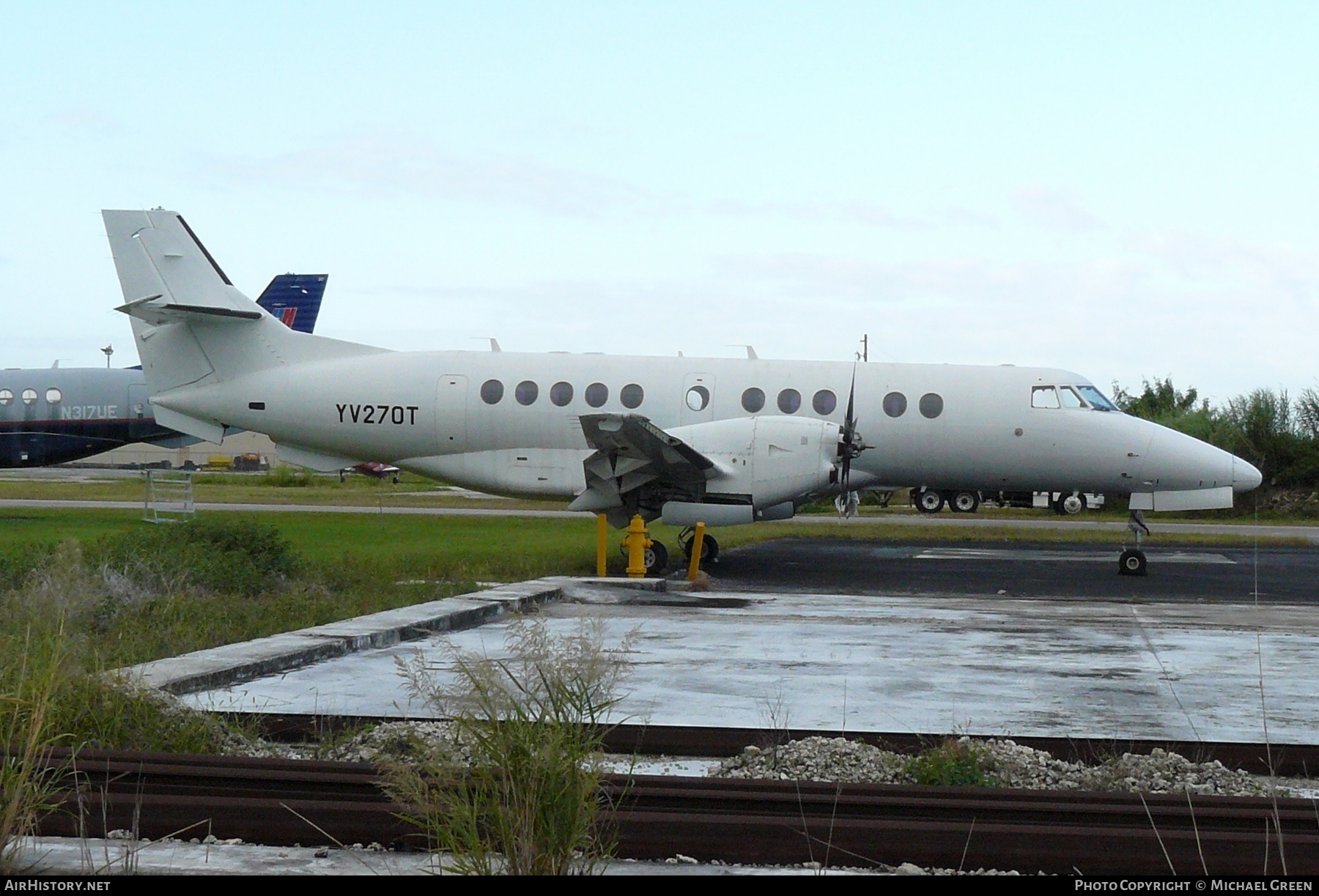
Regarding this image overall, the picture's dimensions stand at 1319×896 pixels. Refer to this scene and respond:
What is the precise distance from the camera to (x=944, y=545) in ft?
88.1

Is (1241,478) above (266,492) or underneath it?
above

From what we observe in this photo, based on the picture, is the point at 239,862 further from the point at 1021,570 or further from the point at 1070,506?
the point at 1070,506

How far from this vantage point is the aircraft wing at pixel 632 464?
17641mm

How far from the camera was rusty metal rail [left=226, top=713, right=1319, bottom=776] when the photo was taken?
634 centimetres

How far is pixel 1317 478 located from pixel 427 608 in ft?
138

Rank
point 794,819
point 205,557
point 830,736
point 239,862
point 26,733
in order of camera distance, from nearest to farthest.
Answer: point 239,862 → point 794,819 → point 26,733 → point 830,736 → point 205,557

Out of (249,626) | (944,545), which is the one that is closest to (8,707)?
(249,626)

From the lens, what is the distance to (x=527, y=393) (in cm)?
2086

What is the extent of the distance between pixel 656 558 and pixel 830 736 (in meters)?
12.1

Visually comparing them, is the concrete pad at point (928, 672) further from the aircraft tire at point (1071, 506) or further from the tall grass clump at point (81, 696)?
the aircraft tire at point (1071, 506)

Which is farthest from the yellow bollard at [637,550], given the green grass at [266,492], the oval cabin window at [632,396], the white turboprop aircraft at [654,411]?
the green grass at [266,492]

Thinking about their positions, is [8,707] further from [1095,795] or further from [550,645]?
[1095,795]

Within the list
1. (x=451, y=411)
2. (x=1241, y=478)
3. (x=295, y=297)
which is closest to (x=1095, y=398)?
(x=1241, y=478)

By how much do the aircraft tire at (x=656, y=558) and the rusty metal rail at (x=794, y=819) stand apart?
13170mm
